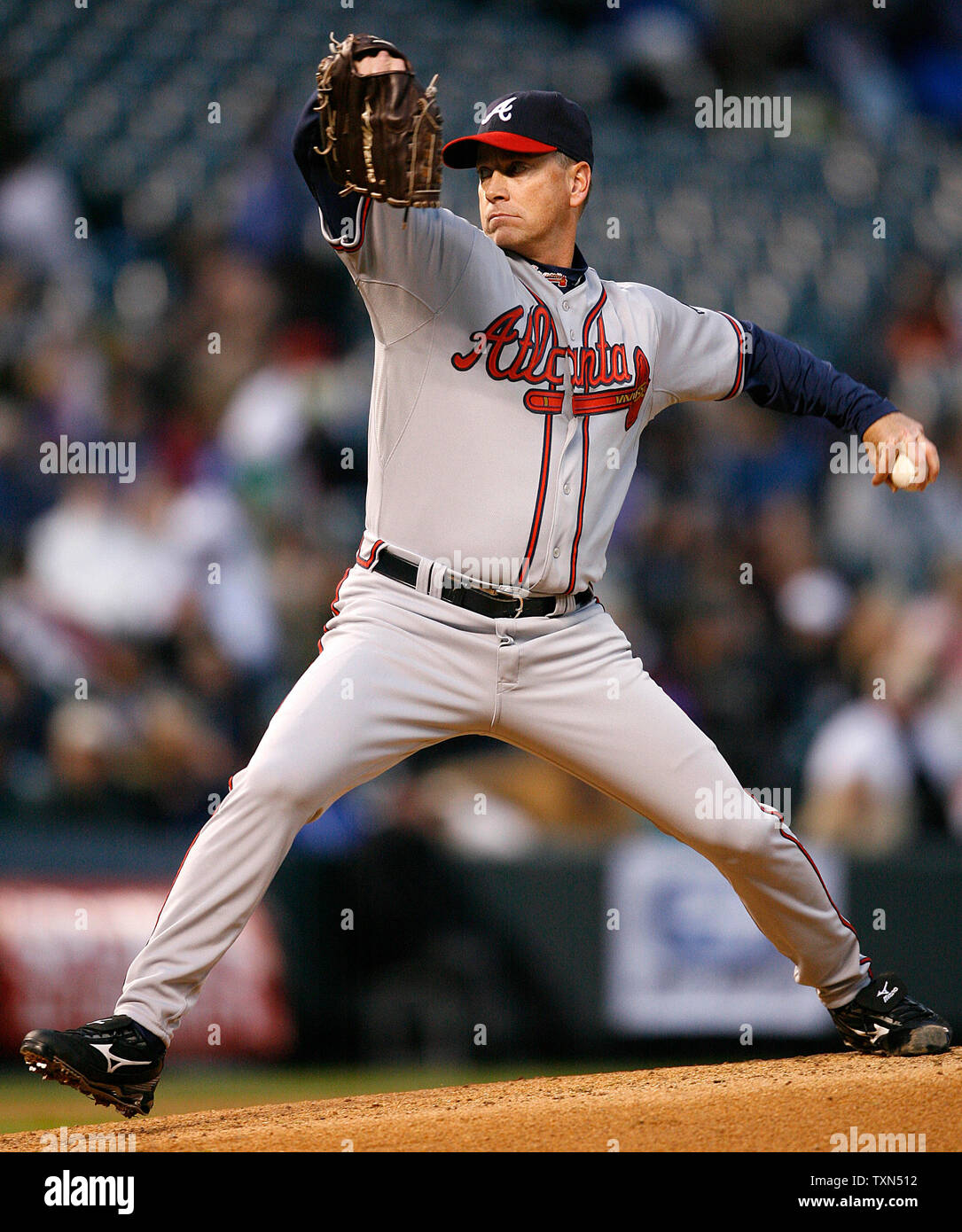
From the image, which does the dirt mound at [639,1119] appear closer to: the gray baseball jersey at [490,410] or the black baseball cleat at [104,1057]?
the black baseball cleat at [104,1057]

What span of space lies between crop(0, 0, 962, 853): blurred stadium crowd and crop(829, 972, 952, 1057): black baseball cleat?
2395 millimetres

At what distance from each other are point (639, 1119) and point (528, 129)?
1980 mm

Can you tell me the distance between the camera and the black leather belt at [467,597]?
296 centimetres

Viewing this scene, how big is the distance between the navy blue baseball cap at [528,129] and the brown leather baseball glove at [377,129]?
47 centimetres

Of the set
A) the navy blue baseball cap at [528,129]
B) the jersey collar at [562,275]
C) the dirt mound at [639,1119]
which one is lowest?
the dirt mound at [639,1119]

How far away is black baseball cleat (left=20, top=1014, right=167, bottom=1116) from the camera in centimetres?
261

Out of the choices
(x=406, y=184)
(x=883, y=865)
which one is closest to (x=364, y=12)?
(x=883, y=865)

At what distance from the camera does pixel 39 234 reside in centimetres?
697

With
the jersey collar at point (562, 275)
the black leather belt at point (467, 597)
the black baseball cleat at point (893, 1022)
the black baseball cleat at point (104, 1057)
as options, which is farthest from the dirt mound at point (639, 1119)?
the jersey collar at point (562, 275)

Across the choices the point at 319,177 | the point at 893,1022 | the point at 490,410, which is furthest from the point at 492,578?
the point at 893,1022

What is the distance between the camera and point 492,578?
9.80ft

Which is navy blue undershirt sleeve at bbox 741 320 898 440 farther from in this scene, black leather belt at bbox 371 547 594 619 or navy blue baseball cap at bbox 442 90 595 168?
black leather belt at bbox 371 547 594 619

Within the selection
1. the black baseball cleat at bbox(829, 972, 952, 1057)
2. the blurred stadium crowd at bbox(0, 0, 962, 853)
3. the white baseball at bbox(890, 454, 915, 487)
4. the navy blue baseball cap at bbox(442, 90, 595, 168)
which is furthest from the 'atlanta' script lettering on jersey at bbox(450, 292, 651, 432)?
the blurred stadium crowd at bbox(0, 0, 962, 853)

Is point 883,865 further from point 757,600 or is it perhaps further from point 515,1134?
point 515,1134
